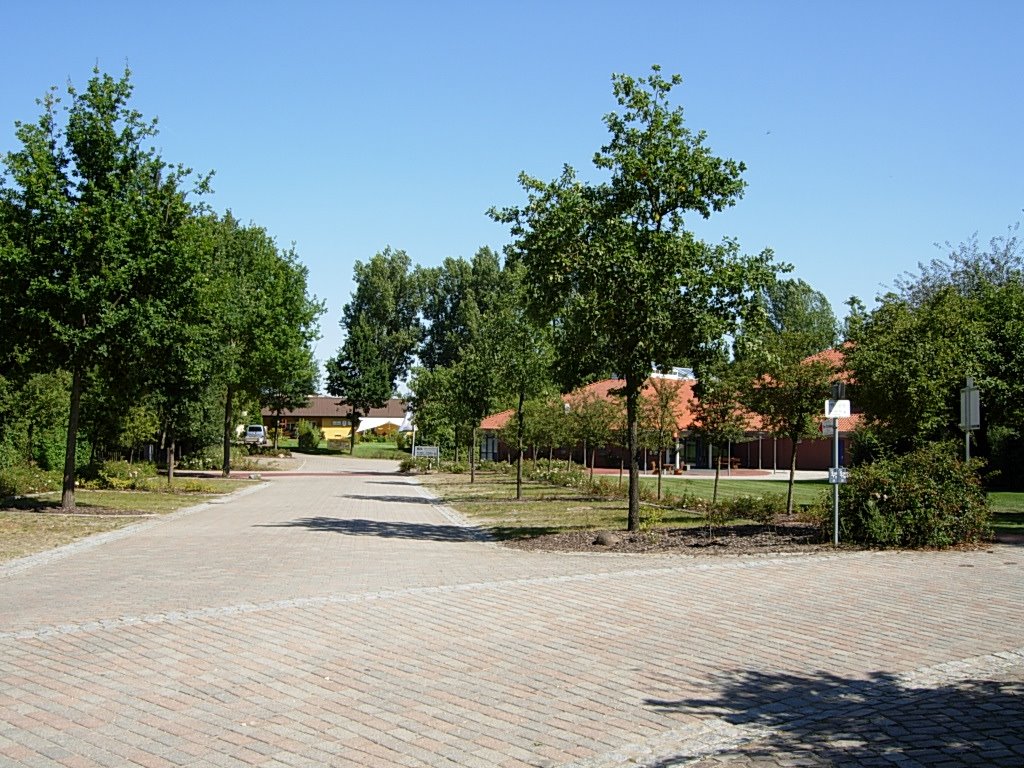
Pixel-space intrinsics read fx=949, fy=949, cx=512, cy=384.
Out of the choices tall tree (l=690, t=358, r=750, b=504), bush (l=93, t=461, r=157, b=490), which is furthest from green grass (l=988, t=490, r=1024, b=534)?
bush (l=93, t=461, r=157, b=490)

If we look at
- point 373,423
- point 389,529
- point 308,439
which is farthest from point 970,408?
point 373,423

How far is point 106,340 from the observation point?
793 inches

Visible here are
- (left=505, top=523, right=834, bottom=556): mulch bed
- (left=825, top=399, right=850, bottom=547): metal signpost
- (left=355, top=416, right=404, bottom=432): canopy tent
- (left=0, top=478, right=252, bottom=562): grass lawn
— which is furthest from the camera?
(left=355, top=416, right=404, bottom=432): canopy tent

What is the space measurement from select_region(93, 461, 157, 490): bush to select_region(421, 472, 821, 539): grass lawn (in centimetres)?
985

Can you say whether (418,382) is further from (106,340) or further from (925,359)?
(925,359)

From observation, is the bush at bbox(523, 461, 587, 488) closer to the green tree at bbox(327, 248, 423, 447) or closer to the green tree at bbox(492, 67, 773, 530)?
the green tree at bbox(492, 67, 773, 530)

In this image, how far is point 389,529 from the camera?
18344mm

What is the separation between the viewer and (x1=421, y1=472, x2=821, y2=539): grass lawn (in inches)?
737

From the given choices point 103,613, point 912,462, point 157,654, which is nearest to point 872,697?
point 157,654

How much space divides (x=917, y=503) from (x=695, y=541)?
10.8ft

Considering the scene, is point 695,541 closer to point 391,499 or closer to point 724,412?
point 724,412

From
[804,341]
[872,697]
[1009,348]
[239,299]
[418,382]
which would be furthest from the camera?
[418,382]

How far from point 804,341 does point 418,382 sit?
35.1 m

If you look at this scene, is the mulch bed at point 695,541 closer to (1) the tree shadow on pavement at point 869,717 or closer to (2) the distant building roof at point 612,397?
(1) the tree shadow on pavement at point 869,717
